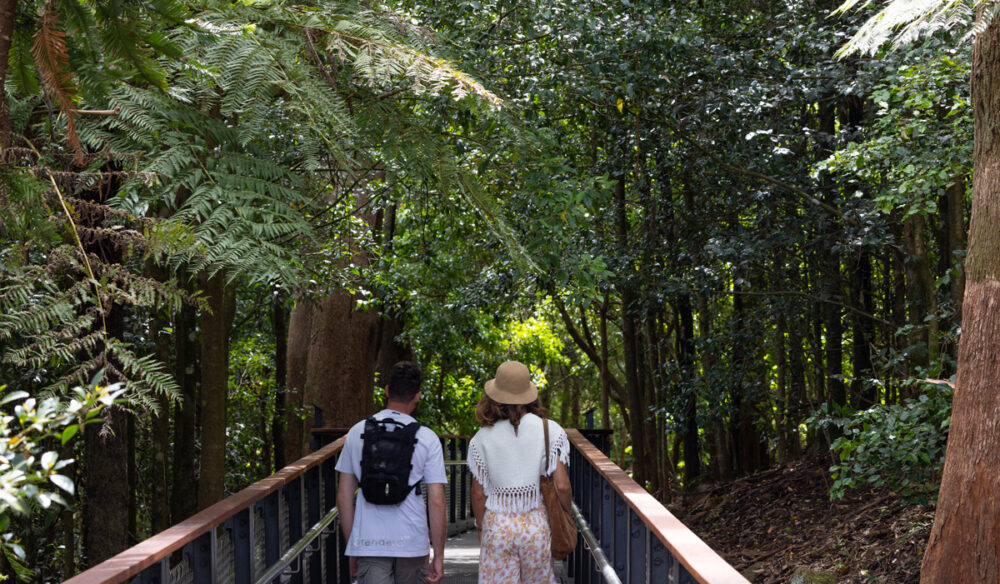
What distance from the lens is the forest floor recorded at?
960 centimetres

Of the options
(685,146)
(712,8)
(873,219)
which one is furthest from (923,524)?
(712,8)

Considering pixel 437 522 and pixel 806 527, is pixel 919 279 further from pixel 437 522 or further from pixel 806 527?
pixel 437 522

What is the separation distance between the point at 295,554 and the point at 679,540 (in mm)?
2683

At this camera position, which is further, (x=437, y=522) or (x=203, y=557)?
(x=437, y=522)

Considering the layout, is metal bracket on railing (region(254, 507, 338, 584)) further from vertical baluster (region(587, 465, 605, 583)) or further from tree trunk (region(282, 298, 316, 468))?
tree trunk (region(282, 298, 316, 468))

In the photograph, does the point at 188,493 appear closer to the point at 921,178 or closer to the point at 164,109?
the point at 164,109

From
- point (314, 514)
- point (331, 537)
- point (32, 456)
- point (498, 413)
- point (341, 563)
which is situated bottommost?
point (341, 563)

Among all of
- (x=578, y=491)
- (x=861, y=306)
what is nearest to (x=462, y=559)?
(x=578, y=491)

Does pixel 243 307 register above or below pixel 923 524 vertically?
above

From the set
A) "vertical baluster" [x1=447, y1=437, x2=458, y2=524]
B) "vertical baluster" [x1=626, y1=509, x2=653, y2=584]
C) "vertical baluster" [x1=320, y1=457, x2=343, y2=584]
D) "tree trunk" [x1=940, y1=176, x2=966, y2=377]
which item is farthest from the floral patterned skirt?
"vertical baluster" [x1=447, y1=437, x2=458, y2=524]

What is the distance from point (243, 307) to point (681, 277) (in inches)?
299

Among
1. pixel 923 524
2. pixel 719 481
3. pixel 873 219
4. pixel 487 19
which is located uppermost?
pixel 487 19

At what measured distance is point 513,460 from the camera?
4.41m

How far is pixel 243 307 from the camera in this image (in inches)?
607
